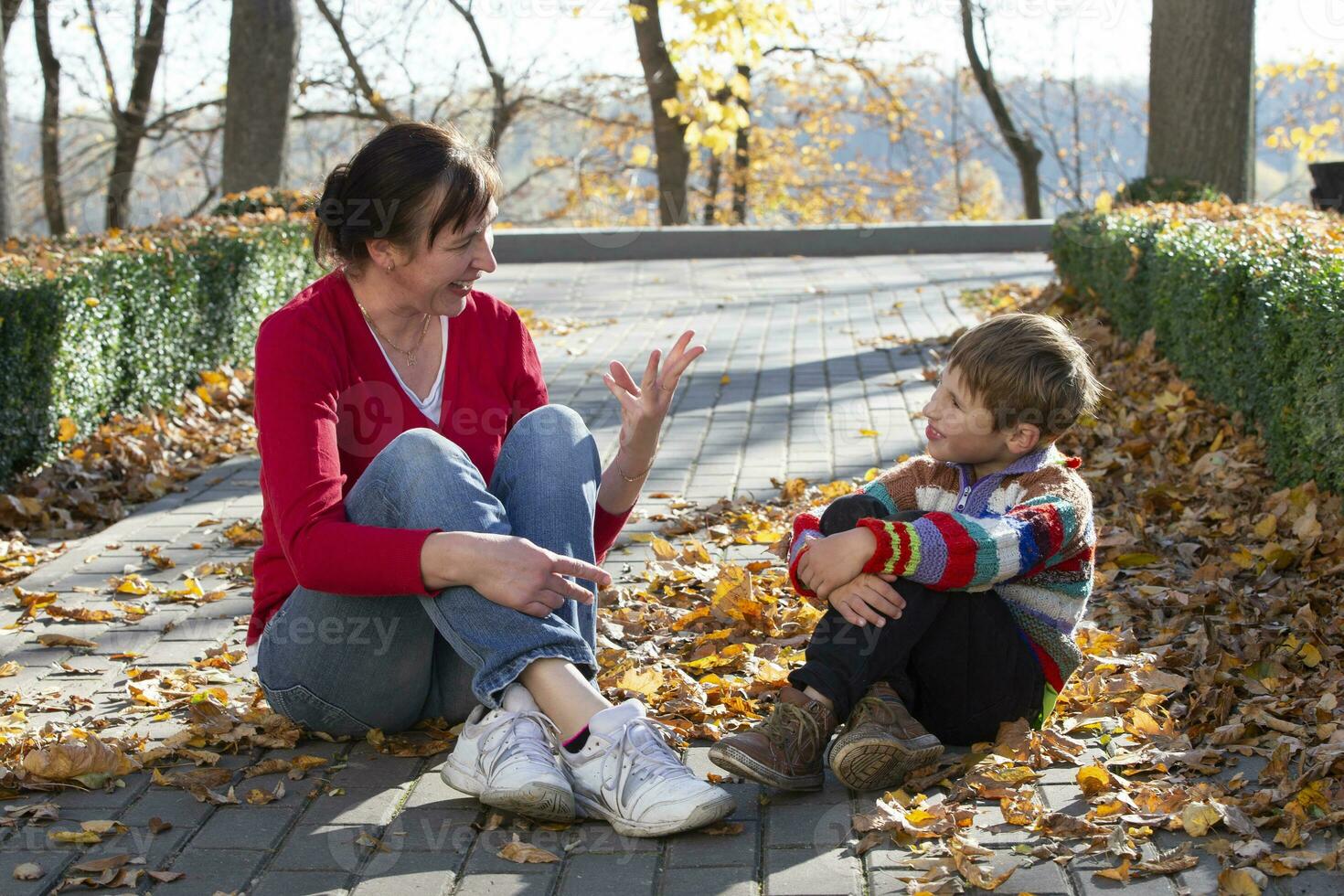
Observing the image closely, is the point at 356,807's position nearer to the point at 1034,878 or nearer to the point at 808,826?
the point at 808,826

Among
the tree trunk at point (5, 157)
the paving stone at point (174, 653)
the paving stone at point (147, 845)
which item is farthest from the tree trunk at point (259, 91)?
the paving stone at point (147, 845)

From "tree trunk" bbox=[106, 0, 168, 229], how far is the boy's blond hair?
17.0m

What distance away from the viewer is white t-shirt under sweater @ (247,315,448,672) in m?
3.25

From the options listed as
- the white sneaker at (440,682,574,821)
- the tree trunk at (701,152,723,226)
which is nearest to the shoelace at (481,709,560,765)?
the white sneaker at (440,682,574,821)

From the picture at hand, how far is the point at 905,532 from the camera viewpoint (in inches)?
111

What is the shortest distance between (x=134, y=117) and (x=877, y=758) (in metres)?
19.9

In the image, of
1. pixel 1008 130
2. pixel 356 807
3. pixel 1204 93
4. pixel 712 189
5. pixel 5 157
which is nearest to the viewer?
pixel 356 807

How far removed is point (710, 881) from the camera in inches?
102

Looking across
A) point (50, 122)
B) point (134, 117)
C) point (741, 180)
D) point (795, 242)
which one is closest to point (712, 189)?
point (741, 180)

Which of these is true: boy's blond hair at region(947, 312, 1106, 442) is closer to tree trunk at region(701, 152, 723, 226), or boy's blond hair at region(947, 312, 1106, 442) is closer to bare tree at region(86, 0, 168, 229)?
bare tree at region(86, 0, 168, 229)

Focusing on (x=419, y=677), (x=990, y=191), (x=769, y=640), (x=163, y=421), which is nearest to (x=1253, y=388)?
(x=769, y=640)

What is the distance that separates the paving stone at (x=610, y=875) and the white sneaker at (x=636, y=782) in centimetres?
7

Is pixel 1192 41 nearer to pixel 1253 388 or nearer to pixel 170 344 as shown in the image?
pixel 1253 388

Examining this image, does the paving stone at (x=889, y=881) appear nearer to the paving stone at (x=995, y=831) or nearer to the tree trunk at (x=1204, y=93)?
the paving stone at (x=995, y=831)
